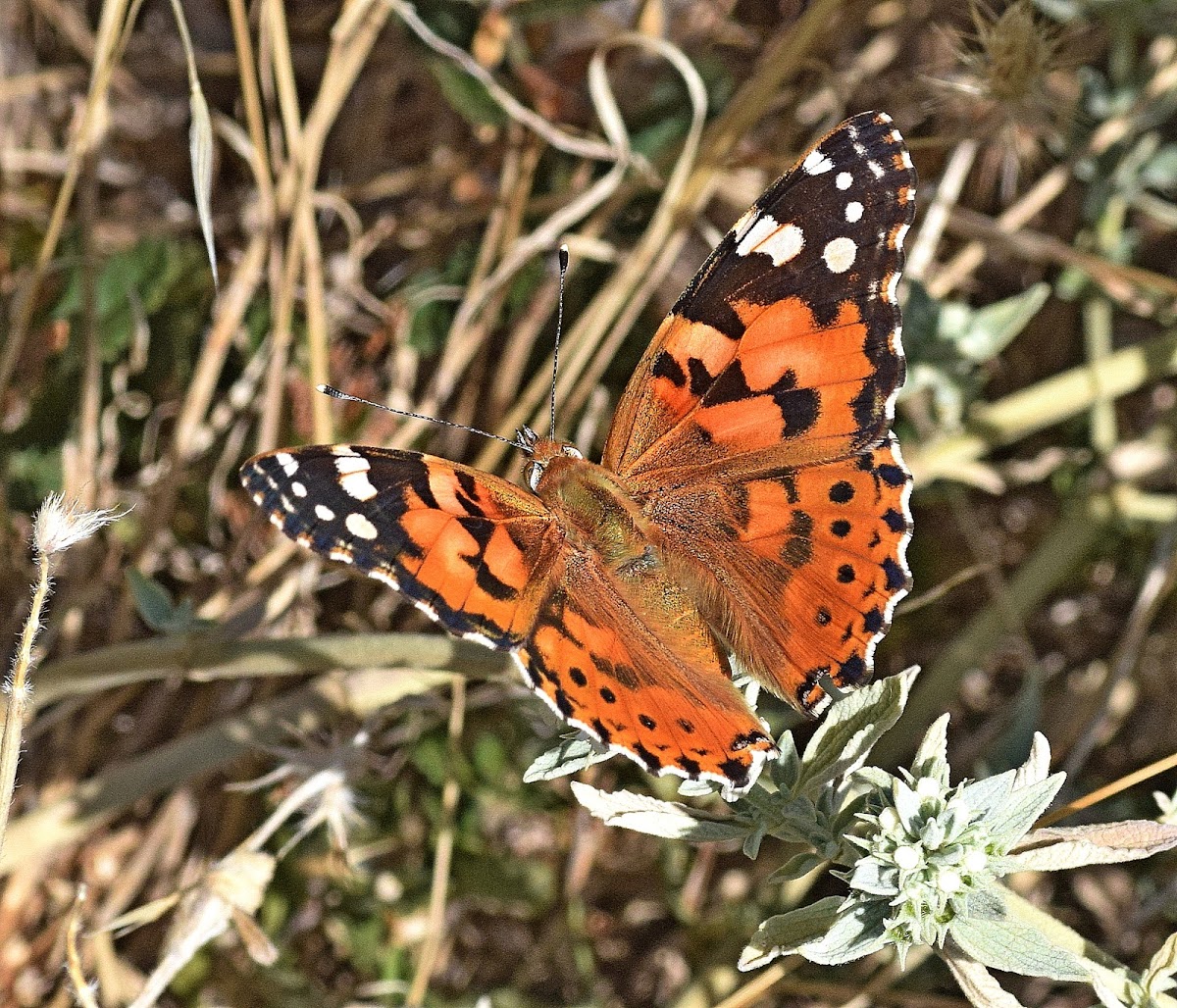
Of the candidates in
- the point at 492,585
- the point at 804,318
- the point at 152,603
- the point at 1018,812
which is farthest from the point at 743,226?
the point at 152,603

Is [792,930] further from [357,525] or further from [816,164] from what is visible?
[816,164]

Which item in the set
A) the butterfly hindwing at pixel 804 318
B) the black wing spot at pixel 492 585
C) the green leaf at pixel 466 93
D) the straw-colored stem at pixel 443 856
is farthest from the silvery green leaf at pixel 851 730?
the green leaf at pixel 466 93

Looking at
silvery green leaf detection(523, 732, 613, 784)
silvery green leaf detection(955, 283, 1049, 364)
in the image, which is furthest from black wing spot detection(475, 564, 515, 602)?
silvery green leaf detection(955, 283, 1049, 364)

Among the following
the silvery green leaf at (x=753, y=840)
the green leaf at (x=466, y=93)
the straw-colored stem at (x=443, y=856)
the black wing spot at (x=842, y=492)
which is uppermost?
the green leaf at (x=466, y=93)

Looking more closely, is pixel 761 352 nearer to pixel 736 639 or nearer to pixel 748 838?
pixel 736 639

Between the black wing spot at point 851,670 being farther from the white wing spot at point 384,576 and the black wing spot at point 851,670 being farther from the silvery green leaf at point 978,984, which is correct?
the white wing spot at point 384,576
